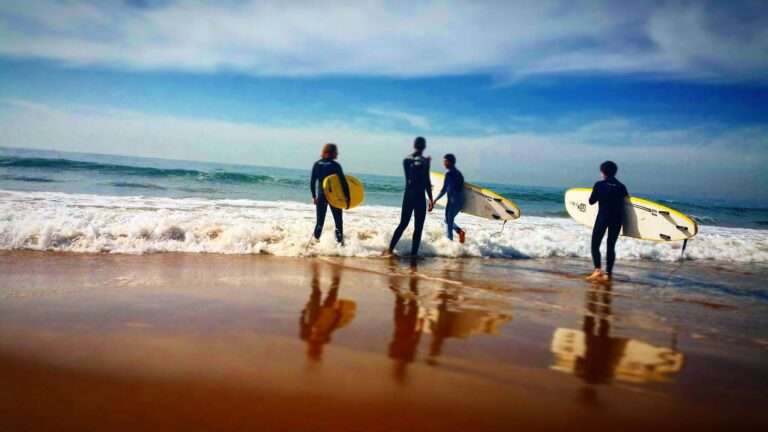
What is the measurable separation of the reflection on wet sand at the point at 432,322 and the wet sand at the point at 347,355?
0.02 meters

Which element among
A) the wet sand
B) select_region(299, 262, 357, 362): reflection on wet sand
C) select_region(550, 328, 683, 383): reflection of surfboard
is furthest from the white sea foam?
select_region(550, 328, 683, 383): reflection of surfboard

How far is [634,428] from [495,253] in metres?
6.66

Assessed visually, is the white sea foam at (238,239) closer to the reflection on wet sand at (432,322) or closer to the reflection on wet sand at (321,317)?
the reflection on wet sand at (321,317)

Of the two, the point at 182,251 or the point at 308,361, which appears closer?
the point at 308,361

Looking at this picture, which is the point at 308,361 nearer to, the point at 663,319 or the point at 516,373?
the point at 516,373

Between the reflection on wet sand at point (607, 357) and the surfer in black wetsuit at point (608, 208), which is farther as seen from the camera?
the surfer in black wetsuit at point (608, 208)

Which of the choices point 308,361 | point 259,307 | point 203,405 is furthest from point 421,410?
point 259,307

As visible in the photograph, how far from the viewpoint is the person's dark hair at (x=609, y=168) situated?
700cm

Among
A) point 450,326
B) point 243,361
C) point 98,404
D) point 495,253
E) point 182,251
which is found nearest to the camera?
point 98,404

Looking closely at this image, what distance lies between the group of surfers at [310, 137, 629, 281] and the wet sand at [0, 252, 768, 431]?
74.3 inches

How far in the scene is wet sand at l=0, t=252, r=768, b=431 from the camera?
220cm

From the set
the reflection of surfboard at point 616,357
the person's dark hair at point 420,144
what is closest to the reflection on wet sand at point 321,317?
the reflection of surfboard at point 616,357

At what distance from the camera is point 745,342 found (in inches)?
156

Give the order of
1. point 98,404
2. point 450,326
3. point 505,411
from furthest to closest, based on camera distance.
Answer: point 450,326 → point 505,411 → point 98,404
